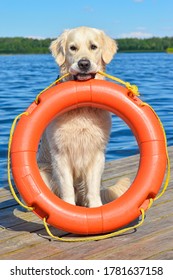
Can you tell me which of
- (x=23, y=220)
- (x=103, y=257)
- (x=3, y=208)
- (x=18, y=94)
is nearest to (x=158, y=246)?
(x=103, y=257)

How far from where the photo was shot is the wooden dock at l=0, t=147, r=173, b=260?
10.1 ft

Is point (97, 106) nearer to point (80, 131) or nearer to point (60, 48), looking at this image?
point (80, 131)

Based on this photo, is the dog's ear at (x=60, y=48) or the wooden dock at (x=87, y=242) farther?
the dog's ear at (x=60, y=48)

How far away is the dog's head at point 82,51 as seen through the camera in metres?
3.43

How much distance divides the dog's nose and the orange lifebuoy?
0.10m

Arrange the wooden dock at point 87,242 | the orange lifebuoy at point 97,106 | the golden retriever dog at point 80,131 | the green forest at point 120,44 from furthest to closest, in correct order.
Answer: the green forest at point 120,44 < the golden retriever dog at point 80,131 < the orange lifebuoy at point 97,106 < the wooden dock at point 87,242

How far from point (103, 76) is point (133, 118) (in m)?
0.43

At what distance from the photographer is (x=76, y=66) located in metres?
3.41

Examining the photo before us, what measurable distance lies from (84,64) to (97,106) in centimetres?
30

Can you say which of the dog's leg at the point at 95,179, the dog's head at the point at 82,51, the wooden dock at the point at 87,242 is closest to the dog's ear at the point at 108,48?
the dog's head at the point at 82,51

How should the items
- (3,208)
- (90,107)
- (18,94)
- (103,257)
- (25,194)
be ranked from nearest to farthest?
(103,257)
(25,194)
(90,107)
(3,208)
(18,94)

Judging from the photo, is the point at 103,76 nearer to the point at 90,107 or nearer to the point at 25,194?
the point at 90,107

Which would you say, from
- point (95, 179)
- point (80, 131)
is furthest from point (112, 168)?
point (80, 131)

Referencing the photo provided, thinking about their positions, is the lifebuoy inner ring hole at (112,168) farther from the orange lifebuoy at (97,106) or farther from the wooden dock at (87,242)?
the wooden dock at (87,242)
